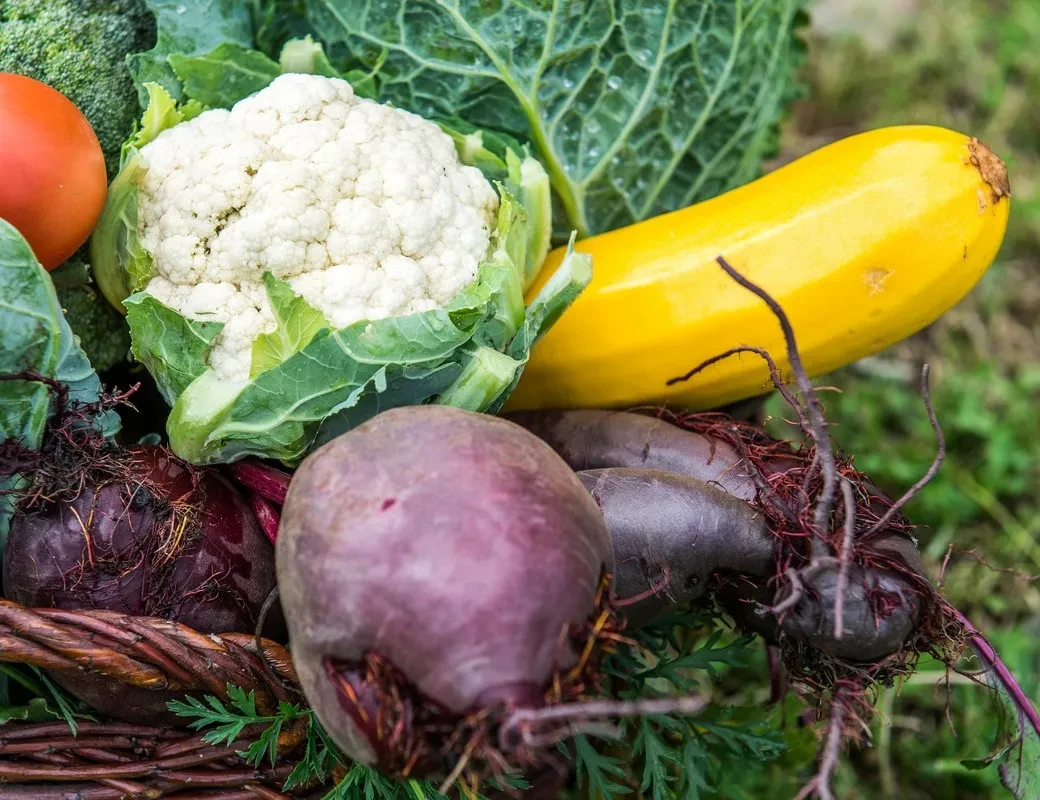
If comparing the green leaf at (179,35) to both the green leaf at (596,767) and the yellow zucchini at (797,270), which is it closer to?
the yellow zucchini at (797,270)

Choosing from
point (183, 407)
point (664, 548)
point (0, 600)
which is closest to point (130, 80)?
point (183, 407)

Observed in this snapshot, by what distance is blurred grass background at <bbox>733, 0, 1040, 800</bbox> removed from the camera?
156cm

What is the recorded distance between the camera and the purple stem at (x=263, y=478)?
43.2 inches

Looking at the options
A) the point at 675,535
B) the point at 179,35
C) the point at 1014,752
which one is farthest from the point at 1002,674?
the point at 179,35

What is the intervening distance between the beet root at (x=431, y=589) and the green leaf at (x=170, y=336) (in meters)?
0.27

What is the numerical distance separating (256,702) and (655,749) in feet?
1.55

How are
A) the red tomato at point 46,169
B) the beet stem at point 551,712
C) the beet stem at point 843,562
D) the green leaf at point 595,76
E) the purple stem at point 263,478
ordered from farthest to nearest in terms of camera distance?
the green leaf at point 595,76 < the purple stem at point 263,478 < the red tomato at point 46,169 < the beet stem at point 843,562 < the beet stem at point 551,712

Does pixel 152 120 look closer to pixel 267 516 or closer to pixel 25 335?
pixel 25 335

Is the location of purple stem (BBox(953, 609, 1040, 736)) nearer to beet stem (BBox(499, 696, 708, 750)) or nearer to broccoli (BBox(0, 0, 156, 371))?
beet stem (BBox(499, 696, 708, 750))

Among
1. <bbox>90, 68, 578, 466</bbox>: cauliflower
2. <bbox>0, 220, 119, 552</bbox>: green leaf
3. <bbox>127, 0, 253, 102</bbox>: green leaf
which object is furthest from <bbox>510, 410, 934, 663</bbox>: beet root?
<bbox>127, 0, 253, 102</bbox>: green leaf

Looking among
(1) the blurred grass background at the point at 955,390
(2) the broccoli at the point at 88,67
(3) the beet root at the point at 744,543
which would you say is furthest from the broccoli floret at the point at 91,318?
(1) the blurred grass background at the point at 955,390

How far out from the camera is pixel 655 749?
1119 millimetres

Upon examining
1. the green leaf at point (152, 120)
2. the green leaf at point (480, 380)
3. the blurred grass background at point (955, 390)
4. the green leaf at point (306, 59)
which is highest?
the green leaf at point (306, 59)

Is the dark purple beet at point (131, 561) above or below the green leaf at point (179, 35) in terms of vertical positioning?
below
